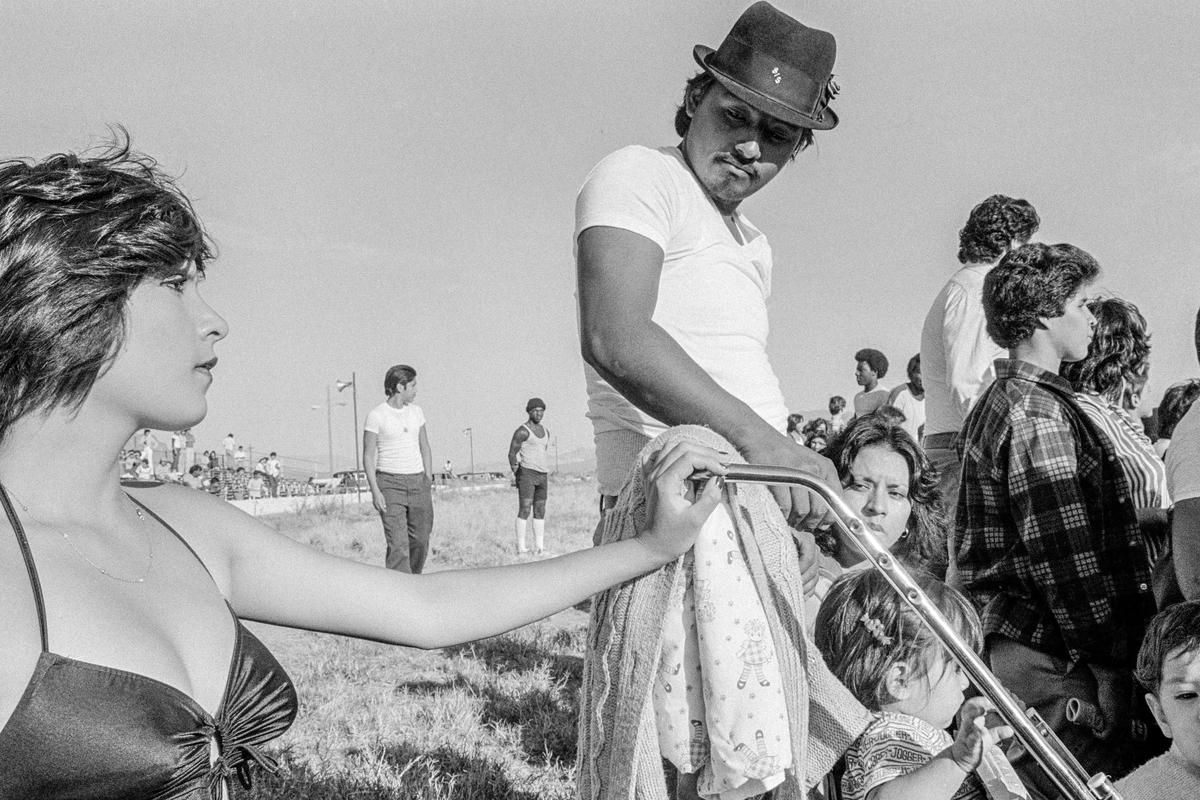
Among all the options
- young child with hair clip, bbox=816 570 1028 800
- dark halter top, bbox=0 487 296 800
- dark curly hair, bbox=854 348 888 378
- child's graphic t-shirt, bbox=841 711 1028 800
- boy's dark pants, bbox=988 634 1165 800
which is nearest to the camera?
dark halter top, bbox=0 487 296 800

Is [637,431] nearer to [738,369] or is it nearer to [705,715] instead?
[738,369]

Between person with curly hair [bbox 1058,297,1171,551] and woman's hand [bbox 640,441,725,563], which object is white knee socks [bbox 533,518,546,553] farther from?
woman's hand [bbox 640,441,725,563]

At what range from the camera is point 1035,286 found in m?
3.46

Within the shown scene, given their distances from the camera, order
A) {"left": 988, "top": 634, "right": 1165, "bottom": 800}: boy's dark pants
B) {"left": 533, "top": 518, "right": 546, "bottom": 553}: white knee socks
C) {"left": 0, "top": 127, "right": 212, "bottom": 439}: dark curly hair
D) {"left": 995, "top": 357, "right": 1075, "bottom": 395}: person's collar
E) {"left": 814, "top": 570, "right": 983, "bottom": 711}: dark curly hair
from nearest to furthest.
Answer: {"left": 0, "top": 127, "right": 212, "bottom": 439}: dark curly hair < {"left": 814, "top": 570, "right": 983, "bottom": 711}: dark curly hair < {"left": 988, "top": 634, "right": 1165, "bottom": 800}: boy's dark pants < {"left": 995, "top": 357, "right": 1075, "bottom": 395}: person's collar < {"left": 533, "top": 518, "right": 546, "bottom": 553}: white knee socks

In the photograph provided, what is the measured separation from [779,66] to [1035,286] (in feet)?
4.98

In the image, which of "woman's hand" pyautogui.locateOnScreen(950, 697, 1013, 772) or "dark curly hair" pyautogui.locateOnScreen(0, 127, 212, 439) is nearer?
"dark curly hair" pyautogui.locateOnScreen(0, 127, 212, 439)

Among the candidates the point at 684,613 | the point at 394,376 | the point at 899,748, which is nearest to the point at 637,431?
the point at 684,613

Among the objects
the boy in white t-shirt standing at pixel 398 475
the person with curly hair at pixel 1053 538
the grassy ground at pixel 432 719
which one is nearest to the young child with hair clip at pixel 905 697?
the person with curly hair at pixel 1053 538

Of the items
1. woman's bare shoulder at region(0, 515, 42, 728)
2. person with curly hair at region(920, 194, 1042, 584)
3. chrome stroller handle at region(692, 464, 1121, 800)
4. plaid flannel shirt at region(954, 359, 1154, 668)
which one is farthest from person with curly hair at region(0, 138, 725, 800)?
person with curly hair at region(920, 194, 1042, 584)

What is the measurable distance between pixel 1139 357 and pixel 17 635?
3537mm

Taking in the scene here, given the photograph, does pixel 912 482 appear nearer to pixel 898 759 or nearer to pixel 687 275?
pixel 898 759

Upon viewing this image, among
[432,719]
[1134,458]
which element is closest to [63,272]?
[1134,458]

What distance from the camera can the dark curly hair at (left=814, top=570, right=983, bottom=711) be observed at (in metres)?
2.54

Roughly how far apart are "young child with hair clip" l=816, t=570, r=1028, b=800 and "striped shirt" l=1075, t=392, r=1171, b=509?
779 mm
